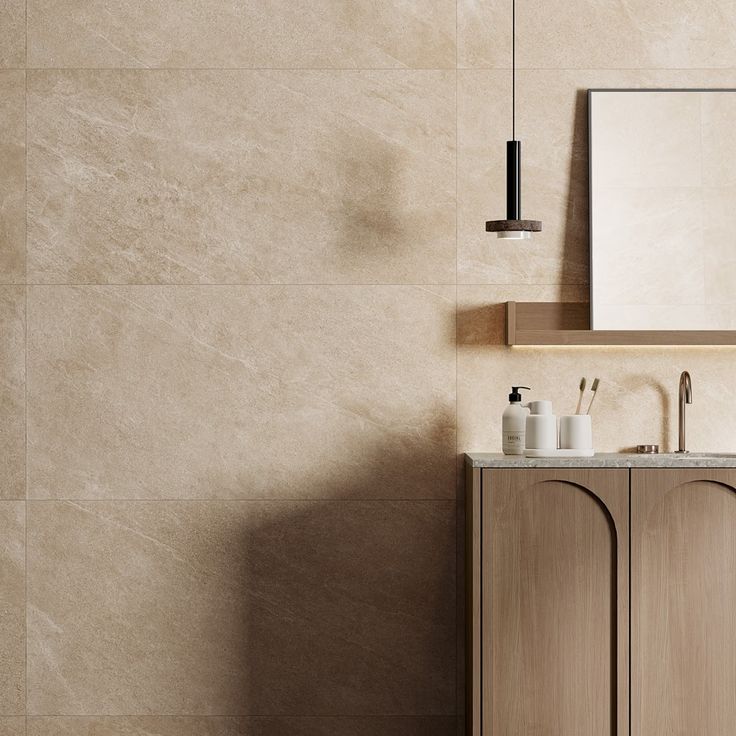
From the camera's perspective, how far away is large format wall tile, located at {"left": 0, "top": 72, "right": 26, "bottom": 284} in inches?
86.7

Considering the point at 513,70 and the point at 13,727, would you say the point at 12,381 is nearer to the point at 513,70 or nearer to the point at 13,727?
the point at 13,727

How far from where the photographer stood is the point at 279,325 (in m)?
2.20

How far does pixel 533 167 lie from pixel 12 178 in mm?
1387

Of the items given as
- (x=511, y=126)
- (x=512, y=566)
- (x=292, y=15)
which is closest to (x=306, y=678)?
(x=512, y=566)

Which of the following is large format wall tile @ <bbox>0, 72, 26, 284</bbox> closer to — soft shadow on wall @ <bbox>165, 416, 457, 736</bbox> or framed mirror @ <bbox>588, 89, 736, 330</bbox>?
soft shadow on wall @ <bbox>165, 416, 457, 736</bbox>

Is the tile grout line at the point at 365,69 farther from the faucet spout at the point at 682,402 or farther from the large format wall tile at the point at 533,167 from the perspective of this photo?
the faucet spout at the point at 682,402

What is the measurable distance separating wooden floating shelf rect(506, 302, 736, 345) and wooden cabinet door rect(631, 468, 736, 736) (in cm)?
42

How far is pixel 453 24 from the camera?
2207 mm

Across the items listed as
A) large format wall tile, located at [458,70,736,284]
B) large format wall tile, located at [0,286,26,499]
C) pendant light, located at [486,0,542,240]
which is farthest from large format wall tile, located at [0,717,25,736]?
pendant light, located at [486,0,542,240]

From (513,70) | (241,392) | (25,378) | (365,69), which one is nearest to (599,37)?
(513,70)

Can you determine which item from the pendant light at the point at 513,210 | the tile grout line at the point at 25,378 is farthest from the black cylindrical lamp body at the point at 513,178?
the tile grout line at the point at 25,378

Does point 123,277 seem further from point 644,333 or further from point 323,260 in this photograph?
point 644,333

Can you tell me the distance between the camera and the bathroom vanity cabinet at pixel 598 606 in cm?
182

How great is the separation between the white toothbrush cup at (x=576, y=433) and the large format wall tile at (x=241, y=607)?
0.41 metres
